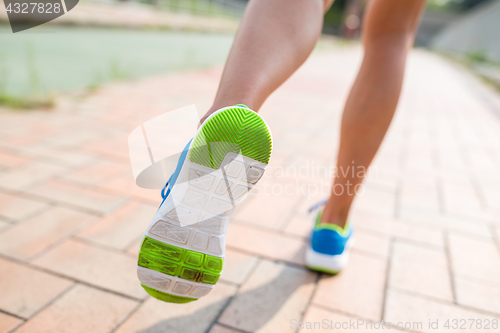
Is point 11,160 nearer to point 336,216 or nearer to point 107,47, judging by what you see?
point 336,216

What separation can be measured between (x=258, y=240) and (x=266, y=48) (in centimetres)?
77

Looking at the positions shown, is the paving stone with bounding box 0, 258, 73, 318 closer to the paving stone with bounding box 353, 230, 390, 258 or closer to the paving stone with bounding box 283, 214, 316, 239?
the paving stone with bounding box 283, 214, 316, 239

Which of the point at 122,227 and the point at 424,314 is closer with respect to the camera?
the point at 424,314

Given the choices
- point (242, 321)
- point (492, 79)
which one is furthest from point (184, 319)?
point (492, 79)

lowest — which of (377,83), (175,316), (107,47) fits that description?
(107,47)

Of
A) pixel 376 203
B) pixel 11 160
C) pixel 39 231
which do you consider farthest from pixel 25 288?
pixel 376 203

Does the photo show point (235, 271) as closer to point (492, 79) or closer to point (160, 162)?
point (160, 162)

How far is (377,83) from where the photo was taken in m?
1.17

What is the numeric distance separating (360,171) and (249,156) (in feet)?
1.71

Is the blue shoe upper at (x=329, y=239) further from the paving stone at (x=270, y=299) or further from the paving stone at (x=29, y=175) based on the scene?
the paving stone at (x=29, y=175)

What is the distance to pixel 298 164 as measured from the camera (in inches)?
90.0

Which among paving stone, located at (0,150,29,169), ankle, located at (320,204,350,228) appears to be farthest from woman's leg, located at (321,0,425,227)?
paving stone, located at (0,150,29,169)

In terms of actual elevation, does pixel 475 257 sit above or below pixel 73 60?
above

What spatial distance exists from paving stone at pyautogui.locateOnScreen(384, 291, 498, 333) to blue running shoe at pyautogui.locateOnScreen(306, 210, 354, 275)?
6.7 inches
